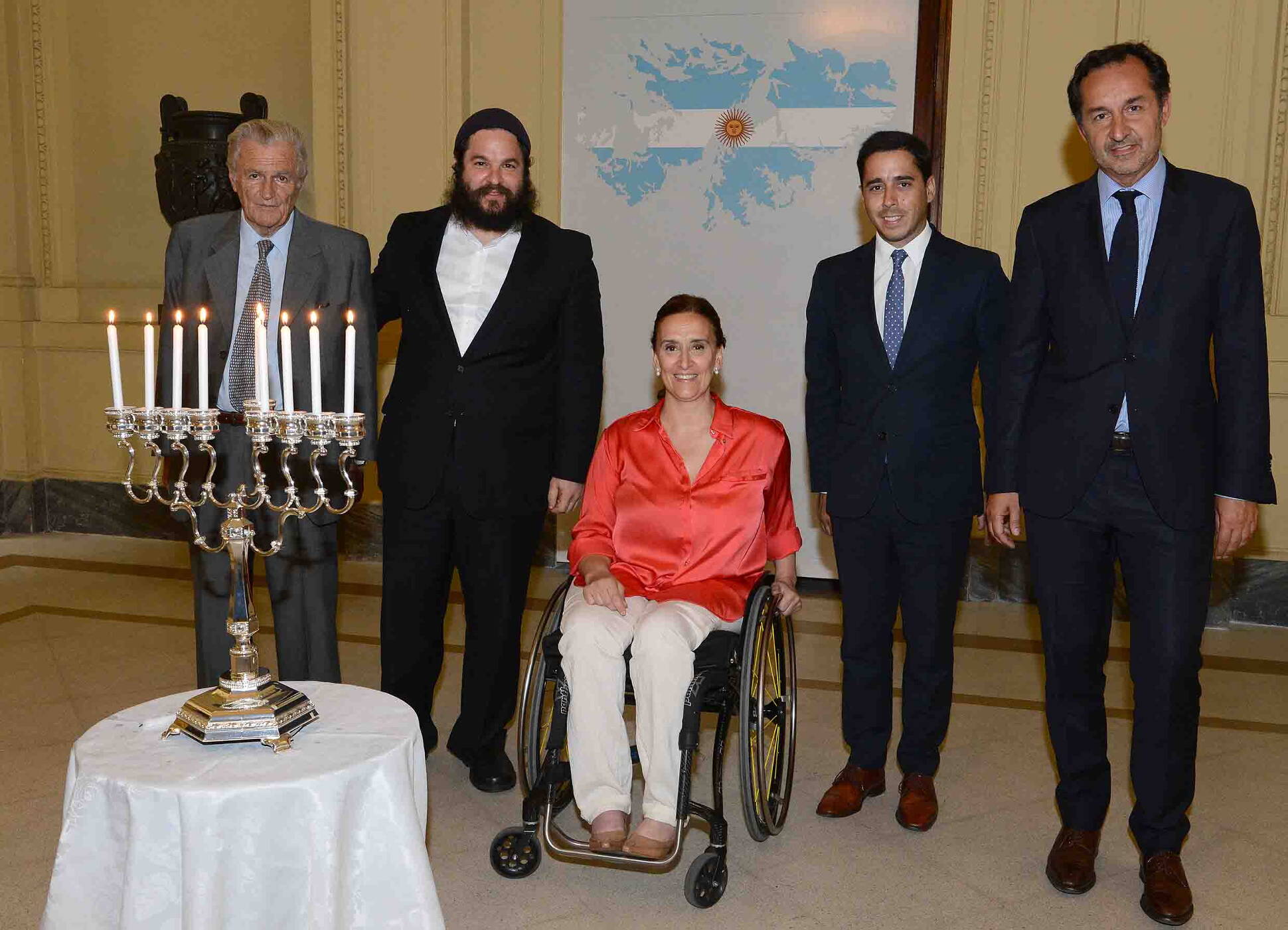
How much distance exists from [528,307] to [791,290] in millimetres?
2572

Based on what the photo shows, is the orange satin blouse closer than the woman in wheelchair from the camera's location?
No

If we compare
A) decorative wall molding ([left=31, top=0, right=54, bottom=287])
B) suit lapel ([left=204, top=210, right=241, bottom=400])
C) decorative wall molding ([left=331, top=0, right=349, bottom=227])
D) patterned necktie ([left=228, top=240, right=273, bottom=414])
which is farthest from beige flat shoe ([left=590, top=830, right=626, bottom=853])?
decorative wall molding ([left=31, top=0, right=54, bottom=287])

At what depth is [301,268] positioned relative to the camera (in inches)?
115

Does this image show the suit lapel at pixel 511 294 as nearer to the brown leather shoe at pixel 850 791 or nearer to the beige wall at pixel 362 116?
the brown leather shoe at pixel 850 791

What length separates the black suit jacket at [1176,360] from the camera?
2.38 metres

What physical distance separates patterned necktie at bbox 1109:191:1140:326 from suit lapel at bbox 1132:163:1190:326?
25 millimetres

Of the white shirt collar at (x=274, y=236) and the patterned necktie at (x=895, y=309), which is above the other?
the white shirt collar at (x=274, y=236)

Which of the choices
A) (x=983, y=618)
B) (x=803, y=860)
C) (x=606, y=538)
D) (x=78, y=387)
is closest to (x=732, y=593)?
(x=606, y=538)

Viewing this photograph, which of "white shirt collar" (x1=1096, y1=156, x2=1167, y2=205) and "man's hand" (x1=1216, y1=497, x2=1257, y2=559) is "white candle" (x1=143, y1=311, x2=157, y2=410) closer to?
"white shirt collar" (x1=1096, y1=156, x2=1167, y2=205)

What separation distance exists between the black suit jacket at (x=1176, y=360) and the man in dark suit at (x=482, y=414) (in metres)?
1.21

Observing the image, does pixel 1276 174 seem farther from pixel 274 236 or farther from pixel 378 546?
pixel 378 546

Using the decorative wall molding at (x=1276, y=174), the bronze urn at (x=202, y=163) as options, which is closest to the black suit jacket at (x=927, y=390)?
the decorative wall molding at (x=1276, y=174)

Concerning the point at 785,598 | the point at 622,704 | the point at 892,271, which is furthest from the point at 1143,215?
the point at 622,704

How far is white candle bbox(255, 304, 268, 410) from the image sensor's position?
175cm
